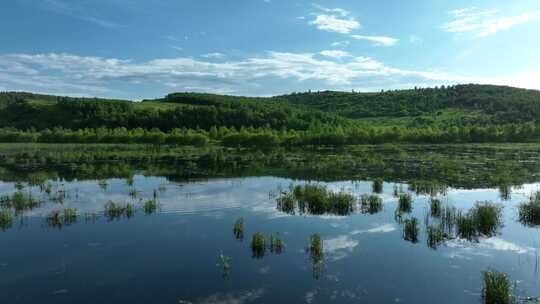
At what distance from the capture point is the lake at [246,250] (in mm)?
12016

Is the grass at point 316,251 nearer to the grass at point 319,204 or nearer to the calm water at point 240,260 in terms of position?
the calm water at point 240,260

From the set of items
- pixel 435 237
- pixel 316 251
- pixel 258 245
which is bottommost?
pixel 316 251

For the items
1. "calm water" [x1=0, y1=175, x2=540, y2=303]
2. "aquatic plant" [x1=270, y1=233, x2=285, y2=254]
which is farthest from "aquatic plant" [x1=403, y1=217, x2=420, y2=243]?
"aquatic plant" [x1=270, y1=233, x2=285, y2=254]

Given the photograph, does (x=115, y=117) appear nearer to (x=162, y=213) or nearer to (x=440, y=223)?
(x=162, y=213)

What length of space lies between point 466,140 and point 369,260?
85.9m

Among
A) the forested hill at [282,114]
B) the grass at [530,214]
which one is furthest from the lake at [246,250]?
the forested hill at [282,114]

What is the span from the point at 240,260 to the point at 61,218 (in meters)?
10.8

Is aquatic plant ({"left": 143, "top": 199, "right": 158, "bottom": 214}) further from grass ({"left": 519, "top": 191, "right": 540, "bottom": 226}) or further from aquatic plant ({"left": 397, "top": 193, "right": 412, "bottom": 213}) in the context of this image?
grass ({"left": 519, "top": 191, "right": 540, "bottom": 226})

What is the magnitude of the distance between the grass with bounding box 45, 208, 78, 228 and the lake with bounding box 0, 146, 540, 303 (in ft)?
0.23

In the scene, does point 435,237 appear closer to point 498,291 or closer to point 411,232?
point 411,232

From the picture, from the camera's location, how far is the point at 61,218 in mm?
20062

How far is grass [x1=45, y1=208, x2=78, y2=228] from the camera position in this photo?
64.1 feet

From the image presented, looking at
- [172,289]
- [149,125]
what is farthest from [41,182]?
[149,125]

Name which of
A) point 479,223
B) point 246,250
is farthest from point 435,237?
point 246,250
